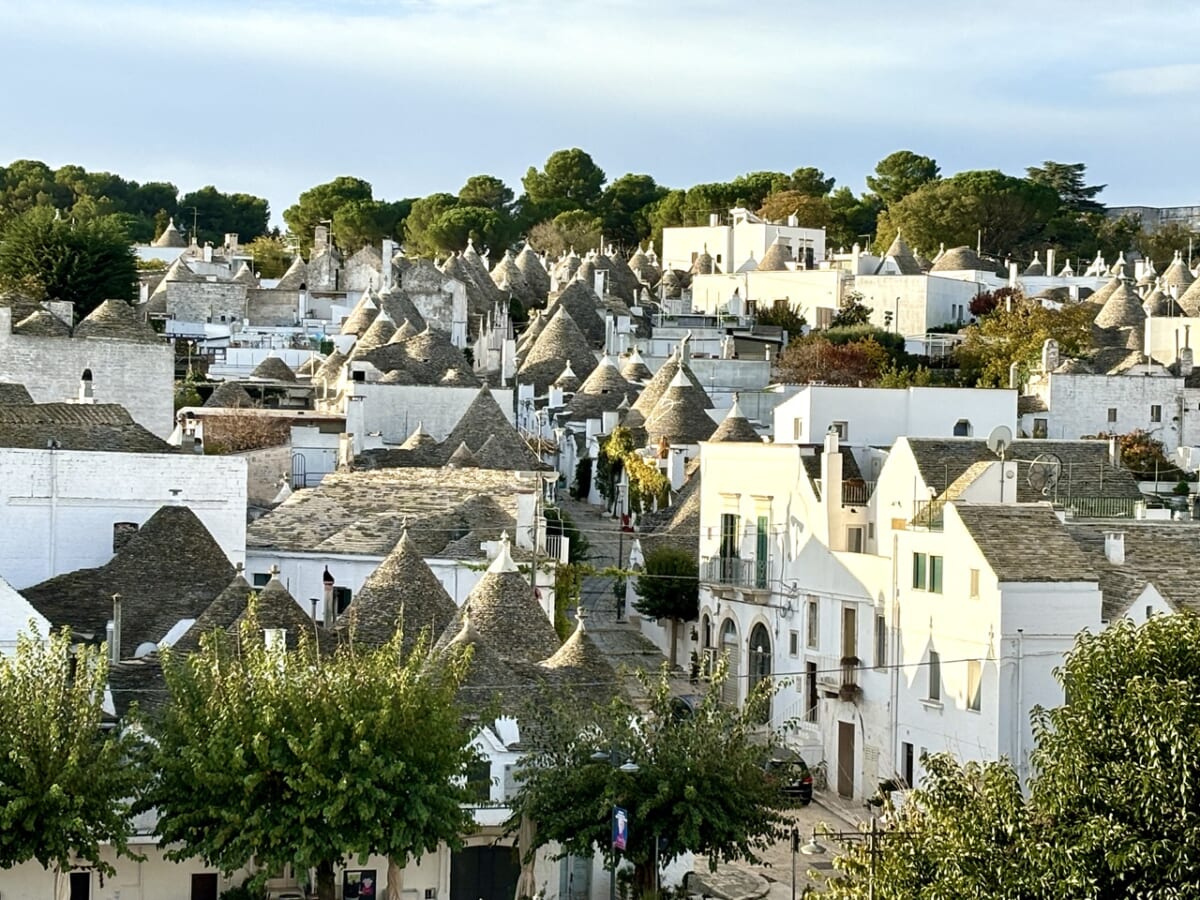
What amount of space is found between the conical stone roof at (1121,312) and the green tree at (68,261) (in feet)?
121

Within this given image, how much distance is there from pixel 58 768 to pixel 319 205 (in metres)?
110

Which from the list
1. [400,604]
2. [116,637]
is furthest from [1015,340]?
[116,637]

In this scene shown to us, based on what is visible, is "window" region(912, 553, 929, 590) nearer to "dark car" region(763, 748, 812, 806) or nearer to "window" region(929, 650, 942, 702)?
"window" region(929, 650, 942, 702)

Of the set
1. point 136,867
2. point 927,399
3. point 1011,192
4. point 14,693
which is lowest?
point 136,867

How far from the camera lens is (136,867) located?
3422 centimetres

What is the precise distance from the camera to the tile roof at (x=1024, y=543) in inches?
1535

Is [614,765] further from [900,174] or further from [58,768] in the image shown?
[900,174]

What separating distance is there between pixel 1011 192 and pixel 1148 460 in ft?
211

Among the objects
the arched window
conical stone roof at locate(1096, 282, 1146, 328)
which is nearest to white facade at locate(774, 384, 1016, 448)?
the arched window

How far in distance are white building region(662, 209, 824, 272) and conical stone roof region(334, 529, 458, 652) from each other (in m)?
66.1

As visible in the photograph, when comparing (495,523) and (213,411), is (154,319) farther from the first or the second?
(495,523)

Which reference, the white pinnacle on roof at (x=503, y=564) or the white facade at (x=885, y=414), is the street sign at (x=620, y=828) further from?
the white facade at (x=885, y=414)

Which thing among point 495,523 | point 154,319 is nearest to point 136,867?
point 495,523

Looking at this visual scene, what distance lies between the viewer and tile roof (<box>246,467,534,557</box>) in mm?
48000
